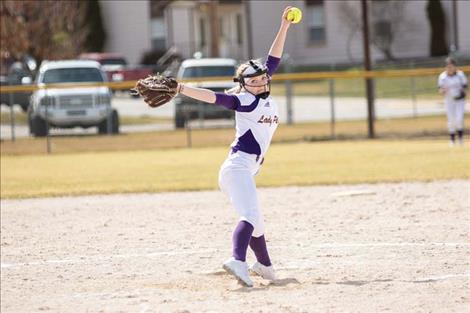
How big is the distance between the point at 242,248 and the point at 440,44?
114 feet

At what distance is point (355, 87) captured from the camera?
42562 millimetres

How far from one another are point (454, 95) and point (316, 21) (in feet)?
63.3

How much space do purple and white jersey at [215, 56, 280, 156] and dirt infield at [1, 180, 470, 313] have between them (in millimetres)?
A: 1216

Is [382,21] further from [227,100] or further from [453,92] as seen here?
[227,100]

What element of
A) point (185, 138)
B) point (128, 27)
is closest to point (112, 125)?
point (185, 138)

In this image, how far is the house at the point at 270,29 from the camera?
3844 cm

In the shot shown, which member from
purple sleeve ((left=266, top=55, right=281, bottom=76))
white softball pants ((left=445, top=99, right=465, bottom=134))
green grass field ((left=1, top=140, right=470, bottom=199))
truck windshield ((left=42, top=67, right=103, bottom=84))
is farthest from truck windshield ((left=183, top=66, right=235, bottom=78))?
purple sleeve ((left=266, top=55, right=281, bottom=76))

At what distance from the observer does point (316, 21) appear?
4231 cm

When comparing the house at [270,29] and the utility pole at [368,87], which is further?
the house at [270,29]

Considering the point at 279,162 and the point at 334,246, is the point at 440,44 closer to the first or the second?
the point at 279,162

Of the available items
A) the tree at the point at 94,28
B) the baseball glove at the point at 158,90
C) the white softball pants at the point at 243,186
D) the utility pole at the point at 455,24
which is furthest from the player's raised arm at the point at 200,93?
the tree at the point at 94,28

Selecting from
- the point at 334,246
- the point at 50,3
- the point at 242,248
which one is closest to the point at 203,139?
the point at 50,3

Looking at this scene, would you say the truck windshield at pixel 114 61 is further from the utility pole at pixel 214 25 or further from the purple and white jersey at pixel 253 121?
the purple and white jersey at pixel 253 121

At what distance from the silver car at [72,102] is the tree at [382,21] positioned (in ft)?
33.6
